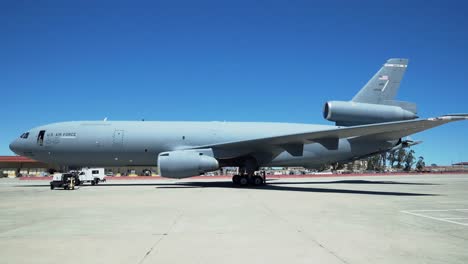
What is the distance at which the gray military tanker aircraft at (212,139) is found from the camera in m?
21.3

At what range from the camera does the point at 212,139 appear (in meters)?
22.2

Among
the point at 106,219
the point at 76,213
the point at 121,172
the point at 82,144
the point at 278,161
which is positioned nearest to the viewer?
the point at 106,219

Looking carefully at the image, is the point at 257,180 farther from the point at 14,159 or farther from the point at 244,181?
the point at 14,159

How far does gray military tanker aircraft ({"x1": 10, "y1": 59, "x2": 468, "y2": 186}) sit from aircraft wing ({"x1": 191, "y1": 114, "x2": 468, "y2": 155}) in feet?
0.34

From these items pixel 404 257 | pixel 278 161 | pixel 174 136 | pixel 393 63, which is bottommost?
Result: pixel 404 257

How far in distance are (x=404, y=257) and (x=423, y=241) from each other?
1.29 metres

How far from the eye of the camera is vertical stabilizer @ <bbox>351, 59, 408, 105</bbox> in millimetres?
23078

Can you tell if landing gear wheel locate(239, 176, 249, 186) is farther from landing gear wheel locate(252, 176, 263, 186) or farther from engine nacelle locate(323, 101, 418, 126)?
engine nacelle locate(323, 101, 418, 126)

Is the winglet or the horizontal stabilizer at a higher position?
the horizontal stabilizer

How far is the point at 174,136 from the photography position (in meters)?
21.8

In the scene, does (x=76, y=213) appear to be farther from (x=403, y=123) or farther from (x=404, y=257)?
(x=403, y=123)

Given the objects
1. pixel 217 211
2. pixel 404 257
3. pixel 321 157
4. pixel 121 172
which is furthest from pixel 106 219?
pixel 121 172

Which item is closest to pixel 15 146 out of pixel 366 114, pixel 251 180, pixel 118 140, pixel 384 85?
pixel 118 140

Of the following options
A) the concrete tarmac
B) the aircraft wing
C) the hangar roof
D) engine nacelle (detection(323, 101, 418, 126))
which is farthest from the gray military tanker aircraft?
the hangar roof
